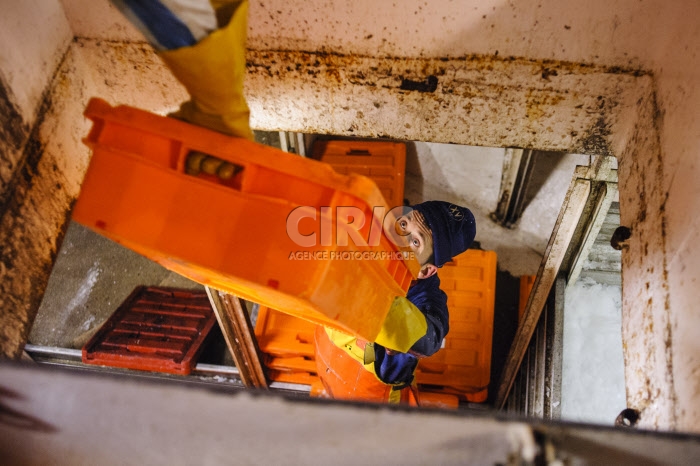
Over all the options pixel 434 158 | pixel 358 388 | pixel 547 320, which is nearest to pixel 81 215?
pixel 358 388

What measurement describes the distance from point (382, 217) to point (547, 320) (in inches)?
82.2

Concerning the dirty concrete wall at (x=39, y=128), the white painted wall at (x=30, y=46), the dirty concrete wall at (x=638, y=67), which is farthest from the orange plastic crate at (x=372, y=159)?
the white painted wall at (x=30, y=46)

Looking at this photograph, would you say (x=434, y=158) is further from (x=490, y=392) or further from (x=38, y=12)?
(x=38, y=12)

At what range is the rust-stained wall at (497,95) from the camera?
115 cm

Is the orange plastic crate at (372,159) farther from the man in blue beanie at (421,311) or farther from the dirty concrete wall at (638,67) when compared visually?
the dirty concrete wall at (638,67)

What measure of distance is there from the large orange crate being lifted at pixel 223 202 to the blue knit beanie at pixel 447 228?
109 centimetres

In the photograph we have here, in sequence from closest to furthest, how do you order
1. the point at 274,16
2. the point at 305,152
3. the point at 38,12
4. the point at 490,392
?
the point at 38,12, the point at 274,16, the point at 490,392, the point at 305,152

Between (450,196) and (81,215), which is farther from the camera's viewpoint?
(450,196)

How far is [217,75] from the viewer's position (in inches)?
38.0

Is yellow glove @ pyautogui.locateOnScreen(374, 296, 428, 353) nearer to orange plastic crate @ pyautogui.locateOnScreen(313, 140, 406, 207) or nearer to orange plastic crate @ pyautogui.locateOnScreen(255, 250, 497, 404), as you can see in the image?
orange plastic crate @ pyautogui.locateOnScreen(255, 250, 497, 404)

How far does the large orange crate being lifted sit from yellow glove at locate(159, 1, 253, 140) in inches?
1.8

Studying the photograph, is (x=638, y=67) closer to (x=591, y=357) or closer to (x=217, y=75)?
(x=217, y=75)

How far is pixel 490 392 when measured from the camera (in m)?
3.72

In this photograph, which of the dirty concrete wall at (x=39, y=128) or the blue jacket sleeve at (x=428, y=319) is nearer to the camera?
the dirty concrete wall at (x=39, y=128)
